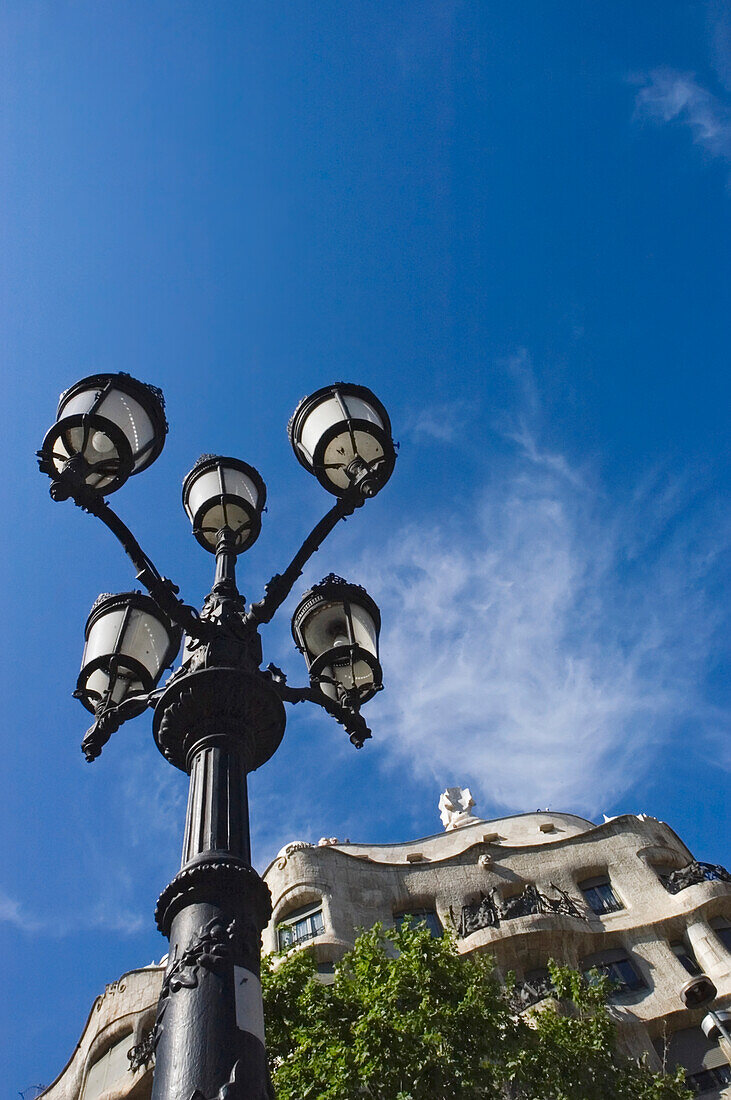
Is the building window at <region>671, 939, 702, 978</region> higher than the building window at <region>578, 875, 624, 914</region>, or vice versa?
the building window at <region>578, 875, 624, 914</region>

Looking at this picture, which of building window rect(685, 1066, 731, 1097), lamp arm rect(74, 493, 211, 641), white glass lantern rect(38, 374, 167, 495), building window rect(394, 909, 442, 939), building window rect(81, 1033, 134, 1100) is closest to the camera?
lamp arm rect(74, 493, 211, 641)

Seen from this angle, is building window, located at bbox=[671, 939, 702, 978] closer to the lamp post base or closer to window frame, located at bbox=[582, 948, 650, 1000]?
window frame, located at bbox=[582, 948, 650, 1000]

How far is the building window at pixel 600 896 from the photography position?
2536 cm

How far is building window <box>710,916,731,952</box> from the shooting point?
23562 mm

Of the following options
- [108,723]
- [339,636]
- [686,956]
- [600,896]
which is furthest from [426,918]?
[108,723]

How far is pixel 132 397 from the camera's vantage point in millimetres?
5902

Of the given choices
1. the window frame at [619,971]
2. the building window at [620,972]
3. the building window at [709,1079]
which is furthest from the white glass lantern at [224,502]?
the building window at [709,1079]

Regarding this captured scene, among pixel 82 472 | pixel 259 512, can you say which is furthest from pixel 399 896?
pixel 82 472

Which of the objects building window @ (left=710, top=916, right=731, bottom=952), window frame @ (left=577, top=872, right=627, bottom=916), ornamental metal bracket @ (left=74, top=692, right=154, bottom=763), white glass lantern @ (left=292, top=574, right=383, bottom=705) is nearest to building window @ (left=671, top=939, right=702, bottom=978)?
building window @ (left=710, top=916, right=731, bottom=952)

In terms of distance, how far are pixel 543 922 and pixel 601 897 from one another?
10.5 ft

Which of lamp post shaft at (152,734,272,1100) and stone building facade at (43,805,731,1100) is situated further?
stone building facade at (43,805,731,1100)

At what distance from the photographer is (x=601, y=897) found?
25.9m

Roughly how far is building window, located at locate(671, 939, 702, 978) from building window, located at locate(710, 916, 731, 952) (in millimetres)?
894

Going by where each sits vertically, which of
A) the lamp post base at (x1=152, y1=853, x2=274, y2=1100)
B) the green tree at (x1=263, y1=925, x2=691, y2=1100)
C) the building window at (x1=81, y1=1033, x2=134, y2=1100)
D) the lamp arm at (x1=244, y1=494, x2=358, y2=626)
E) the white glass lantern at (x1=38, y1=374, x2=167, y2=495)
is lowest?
the lamp post base at (x1=152, y1=853, x2=274, y2=1100)
